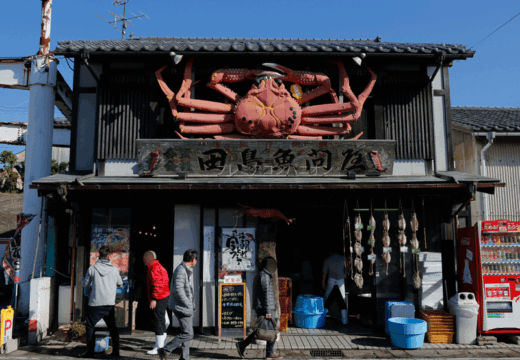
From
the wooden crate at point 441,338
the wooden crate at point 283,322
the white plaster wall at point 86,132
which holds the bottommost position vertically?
the wooden crate at point 441,338

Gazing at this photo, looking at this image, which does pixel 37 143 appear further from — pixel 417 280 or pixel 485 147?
pixel 485 147

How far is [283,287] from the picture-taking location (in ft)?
34.1

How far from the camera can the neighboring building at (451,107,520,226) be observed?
13070 millimetres

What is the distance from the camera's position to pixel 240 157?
1005cm

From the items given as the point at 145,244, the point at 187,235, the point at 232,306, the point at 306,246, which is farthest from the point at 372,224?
A: the point at 145,244

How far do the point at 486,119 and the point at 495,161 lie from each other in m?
2.42

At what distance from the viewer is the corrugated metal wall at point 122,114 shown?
10539mm

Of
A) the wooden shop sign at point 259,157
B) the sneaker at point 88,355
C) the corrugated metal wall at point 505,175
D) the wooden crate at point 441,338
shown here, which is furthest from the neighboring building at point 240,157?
the corrugated metal wall at point 505,175

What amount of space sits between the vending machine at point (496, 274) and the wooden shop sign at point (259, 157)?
286 cm

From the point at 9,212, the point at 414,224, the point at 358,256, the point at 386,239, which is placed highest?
the point at 9,212

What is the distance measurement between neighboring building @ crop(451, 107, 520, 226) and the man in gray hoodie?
11.6 metres

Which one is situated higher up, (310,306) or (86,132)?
(86,132)

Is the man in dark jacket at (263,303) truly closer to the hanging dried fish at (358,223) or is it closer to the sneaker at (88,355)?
the sneaker at (88,355)

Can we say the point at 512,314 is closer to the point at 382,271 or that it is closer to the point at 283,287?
the point at 382,271
